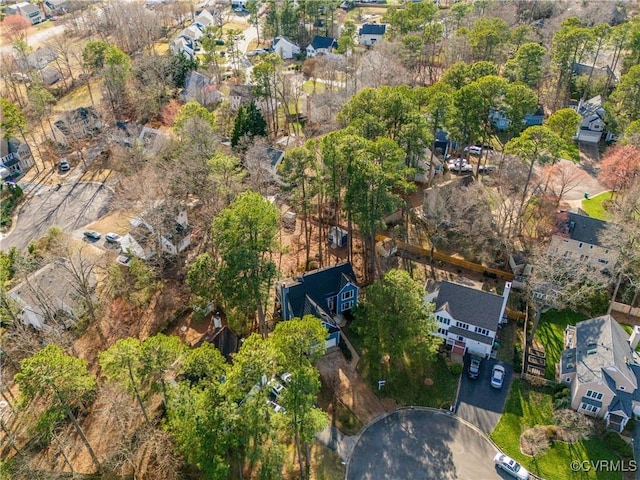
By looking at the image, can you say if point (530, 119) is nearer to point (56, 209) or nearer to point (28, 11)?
point (56, 209)

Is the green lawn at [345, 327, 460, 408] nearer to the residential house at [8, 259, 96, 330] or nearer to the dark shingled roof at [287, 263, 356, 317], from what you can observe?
the dark shingled roof at [287, 263, 356, 317]

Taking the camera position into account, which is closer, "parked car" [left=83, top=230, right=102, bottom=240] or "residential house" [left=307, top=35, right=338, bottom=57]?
"parked car" [left=83, top=230, right=102, bottom=240]

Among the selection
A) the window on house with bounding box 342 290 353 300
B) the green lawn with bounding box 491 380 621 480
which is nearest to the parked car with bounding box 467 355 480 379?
the green lawn with bounding box 491 380 621 480

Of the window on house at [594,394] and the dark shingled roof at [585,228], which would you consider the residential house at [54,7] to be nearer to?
the dark shingled roof at [585,228]

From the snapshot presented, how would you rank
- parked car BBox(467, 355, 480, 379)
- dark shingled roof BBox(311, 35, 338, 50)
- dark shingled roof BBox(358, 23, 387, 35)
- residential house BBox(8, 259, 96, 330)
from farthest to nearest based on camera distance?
1. dark shingled roof BBox(358, 23, 387, 35)
2. dark shingled roof BBox(311, 35, 338, 50)
3. residential house BBox(8, 259, 96, 330)
4. parked car BBox(467, 355, 480, 379)

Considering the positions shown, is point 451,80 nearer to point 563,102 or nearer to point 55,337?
point 563,102

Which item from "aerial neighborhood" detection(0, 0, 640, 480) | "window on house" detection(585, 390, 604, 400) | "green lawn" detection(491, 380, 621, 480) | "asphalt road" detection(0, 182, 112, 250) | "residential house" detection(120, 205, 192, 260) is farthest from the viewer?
"asphalt road" detection(0, 182, 112, 250)
